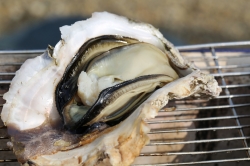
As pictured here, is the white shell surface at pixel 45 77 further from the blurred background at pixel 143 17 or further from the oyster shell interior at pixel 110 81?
the blurred background at pixel 143 17

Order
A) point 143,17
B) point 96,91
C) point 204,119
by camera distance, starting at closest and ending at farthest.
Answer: point 96,91, point 204,119, point 143,17

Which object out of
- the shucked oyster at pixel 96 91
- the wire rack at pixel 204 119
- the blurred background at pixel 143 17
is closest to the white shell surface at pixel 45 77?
the shucked oyster at pixel 96 91

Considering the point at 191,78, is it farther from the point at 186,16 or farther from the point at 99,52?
the point at 186,16

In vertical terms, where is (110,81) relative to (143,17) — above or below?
below

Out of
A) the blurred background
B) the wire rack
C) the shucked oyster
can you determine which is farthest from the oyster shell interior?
the blurred background

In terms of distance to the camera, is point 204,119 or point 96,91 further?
point 204,119

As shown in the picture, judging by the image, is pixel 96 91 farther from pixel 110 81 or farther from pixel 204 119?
pixel 204 119

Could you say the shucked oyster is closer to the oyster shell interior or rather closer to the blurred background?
the oyster shell interior

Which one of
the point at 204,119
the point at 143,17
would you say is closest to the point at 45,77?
the point at 204,119
